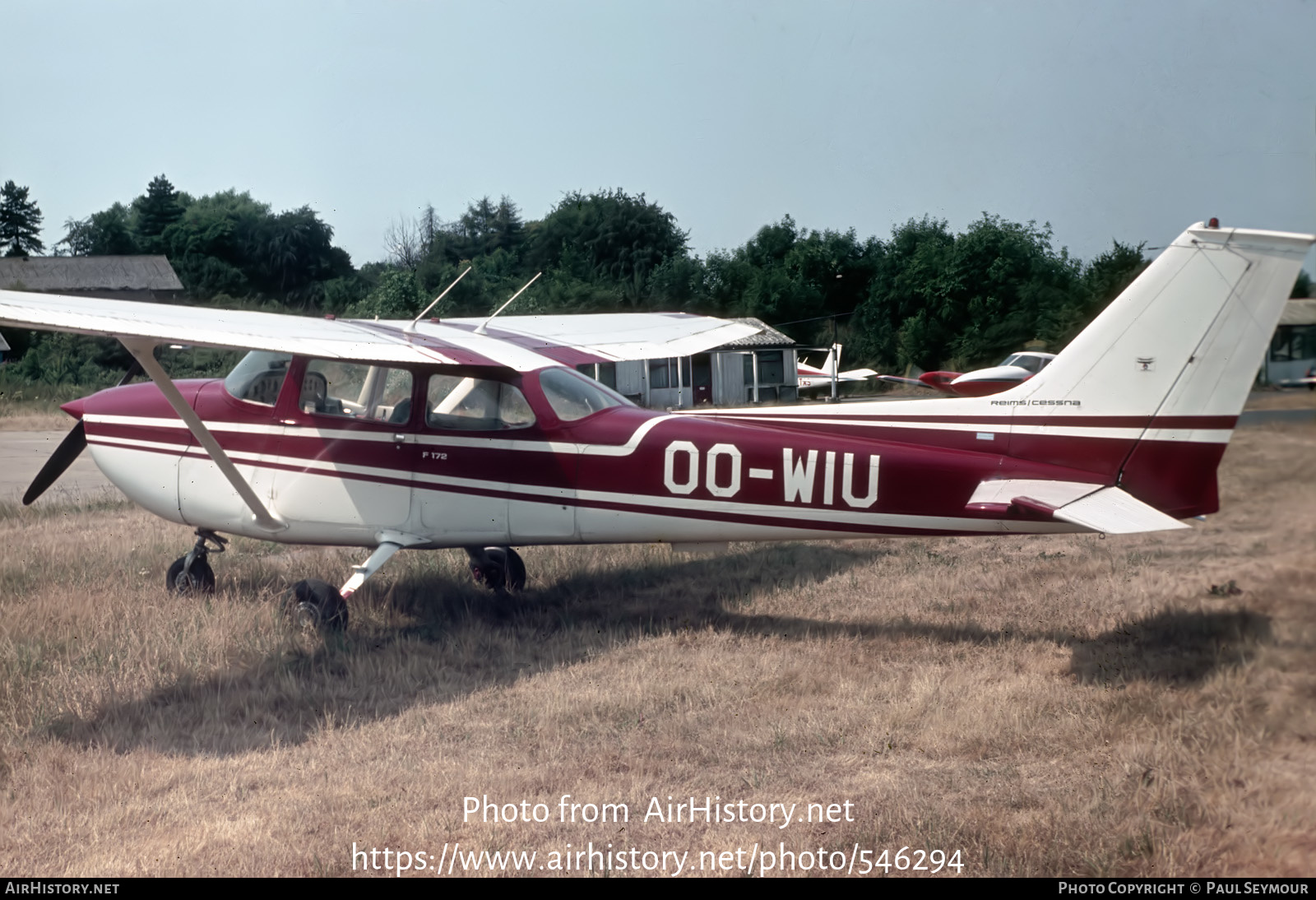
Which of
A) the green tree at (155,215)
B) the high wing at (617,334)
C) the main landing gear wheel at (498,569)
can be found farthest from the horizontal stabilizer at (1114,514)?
the green tree at (155,215)

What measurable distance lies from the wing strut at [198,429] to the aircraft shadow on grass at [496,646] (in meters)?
1.09

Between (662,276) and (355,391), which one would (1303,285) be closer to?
(355,391)

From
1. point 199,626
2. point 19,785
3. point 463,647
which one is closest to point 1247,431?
point 463,647

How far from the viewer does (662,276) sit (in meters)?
26.5

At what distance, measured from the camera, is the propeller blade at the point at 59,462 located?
26.3ft

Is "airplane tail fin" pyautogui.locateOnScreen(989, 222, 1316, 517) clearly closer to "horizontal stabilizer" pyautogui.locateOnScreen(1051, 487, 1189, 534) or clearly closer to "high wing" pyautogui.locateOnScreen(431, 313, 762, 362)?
"horizontal stabilizer" pyautogui.locateOnScreen(1051, 487, 1189, 534)

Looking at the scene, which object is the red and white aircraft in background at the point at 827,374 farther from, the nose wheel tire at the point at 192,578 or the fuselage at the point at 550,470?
the nose wheel tire at the point at 192,578

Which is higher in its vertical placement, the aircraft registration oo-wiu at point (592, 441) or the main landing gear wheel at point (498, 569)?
the aircraft registration oo-wiu at point (592, 441)

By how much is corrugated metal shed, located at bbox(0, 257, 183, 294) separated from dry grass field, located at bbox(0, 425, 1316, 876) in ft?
113

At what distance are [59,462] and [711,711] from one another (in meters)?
6.26

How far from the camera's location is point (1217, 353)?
5.11 metres

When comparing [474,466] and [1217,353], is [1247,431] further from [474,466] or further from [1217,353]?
[474,466]

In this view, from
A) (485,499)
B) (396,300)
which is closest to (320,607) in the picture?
(485,499)

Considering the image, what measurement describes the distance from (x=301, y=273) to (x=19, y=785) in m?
30.4
